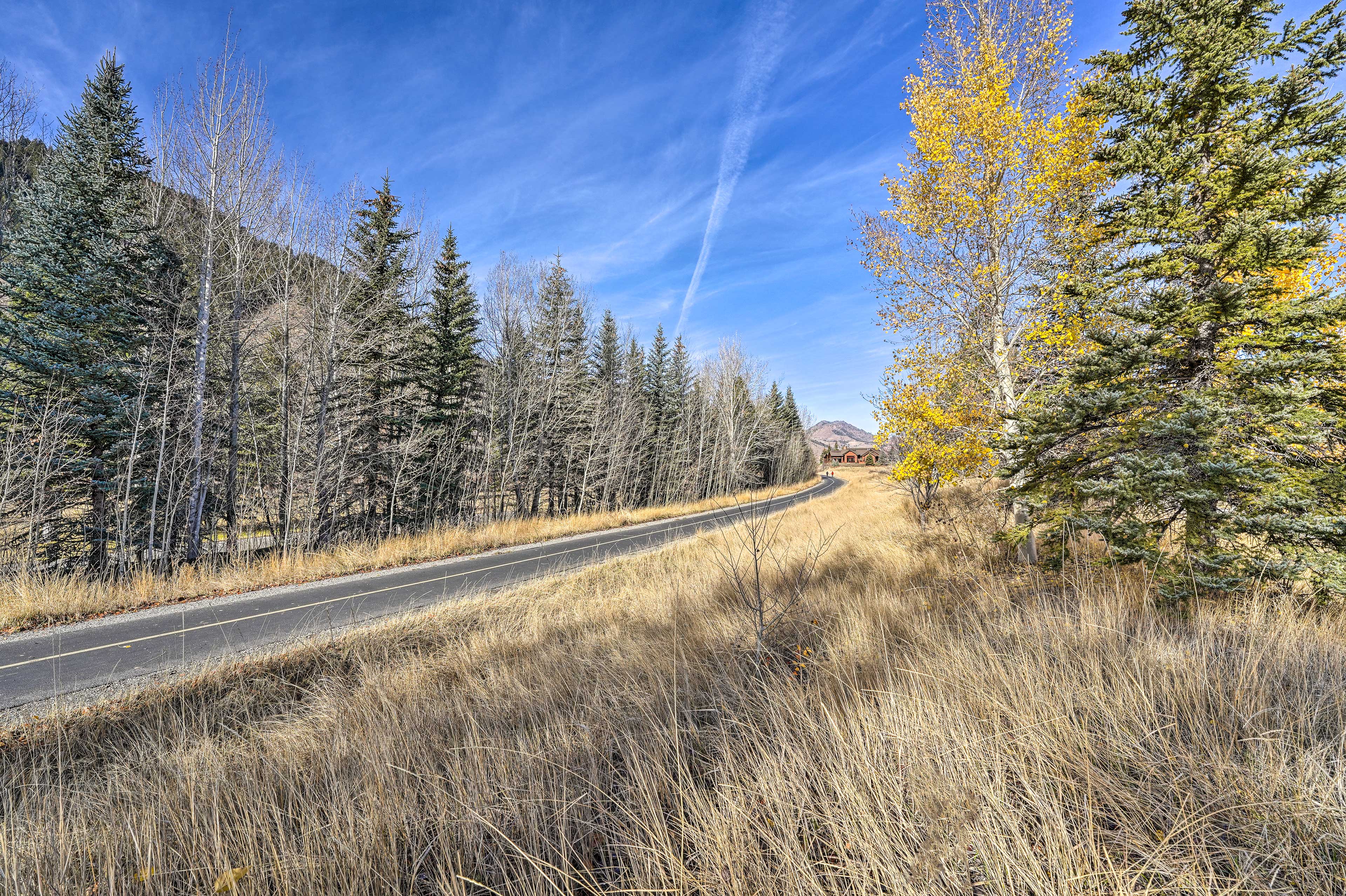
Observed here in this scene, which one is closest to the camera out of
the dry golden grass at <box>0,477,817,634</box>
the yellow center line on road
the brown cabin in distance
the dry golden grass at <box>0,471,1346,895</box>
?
the dry golden grass at <box>0,471,1346,895</box>

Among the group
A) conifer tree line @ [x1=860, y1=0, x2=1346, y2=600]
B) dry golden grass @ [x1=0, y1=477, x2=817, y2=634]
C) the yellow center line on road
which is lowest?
the yellow center line on road

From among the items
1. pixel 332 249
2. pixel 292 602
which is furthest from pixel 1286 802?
pixel 332 249

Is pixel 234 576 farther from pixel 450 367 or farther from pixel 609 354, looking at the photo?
pixel 609 354

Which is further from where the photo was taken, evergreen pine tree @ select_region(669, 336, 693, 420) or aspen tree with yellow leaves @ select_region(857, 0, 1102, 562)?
evergreen pine tree @ select_region(669, 336, 693, 420)

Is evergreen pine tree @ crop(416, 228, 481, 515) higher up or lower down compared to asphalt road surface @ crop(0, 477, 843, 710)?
higher up

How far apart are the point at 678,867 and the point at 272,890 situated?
1650 millimetres

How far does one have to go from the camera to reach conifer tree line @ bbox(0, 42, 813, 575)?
10.3m

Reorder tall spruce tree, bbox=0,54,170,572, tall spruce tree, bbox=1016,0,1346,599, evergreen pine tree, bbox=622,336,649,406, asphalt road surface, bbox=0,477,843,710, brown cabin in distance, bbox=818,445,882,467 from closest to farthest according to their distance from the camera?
tall spruce tree, bbox=1016,0,1346,599, asphalt road surface, bbox=0,477,843,710, tall spruce tree, bbox=0,54,170,572, evergreen pine tree, bbox=622,336,649,406, brown cabin in distance, bbox=818,445,882,467

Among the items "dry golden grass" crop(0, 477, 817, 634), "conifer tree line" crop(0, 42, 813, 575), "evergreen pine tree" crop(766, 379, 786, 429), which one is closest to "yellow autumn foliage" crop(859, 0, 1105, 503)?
"dry golden grass" crop(0, 477, 817, 634)

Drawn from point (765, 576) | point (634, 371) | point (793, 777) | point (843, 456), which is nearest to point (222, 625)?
point (765, 576)

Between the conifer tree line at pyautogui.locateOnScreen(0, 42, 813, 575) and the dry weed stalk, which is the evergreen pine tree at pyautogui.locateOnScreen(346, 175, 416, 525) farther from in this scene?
the dry weed stalk

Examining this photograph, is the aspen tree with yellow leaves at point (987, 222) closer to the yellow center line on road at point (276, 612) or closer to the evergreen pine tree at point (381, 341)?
the yellow center line on road at point (276, 612)

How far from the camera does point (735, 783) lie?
2008 millimetres

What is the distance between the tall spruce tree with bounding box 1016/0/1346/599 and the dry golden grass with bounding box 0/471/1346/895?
72 cm
